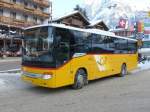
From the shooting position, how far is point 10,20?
155 ft

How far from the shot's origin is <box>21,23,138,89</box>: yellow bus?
11.0 meters

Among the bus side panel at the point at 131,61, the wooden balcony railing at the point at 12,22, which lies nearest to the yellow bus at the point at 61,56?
the bus side panel at the point at 131,61

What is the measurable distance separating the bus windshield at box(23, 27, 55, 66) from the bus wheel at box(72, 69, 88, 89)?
5.91 feet

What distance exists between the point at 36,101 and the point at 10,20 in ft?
128

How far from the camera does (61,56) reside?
1130 cm

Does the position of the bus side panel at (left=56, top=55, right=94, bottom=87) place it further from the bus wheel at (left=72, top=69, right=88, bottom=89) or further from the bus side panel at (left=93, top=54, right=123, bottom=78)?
the bus side panel at (left=93, top=54, right=123, bottom=78)

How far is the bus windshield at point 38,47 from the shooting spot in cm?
1104

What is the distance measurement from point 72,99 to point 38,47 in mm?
2534

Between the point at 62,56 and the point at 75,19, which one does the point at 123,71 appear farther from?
the point at 75,19

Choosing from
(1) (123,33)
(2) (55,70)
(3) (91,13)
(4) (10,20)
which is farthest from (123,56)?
(3) (91,13)

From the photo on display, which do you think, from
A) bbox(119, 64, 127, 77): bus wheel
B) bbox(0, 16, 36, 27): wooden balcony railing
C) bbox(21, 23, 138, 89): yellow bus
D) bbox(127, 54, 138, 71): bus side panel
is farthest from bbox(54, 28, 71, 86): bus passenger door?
bbox(0, 16, 36, 27): wooden balcony railing

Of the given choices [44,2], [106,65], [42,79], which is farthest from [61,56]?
[44,2]

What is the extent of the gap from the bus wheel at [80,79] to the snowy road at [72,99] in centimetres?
25

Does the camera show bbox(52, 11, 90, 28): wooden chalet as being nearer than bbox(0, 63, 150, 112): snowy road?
No
